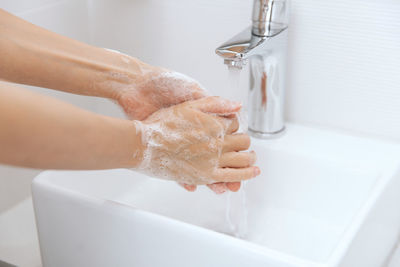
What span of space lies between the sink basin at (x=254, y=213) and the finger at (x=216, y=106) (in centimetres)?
17

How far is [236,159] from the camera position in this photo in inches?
32.0

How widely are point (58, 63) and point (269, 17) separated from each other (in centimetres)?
34

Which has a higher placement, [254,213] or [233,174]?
[233,174]

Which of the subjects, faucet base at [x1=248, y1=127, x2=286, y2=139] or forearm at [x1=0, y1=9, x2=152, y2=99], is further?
faucet base at [x1=248, y1=127, x2=286, y2=139]

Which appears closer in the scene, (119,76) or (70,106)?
(70,106)

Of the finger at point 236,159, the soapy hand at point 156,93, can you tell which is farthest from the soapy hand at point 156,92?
the finger at point 236,159

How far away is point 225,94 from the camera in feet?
3.46

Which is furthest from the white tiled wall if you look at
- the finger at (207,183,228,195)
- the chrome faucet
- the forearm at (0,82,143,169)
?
the forearm at (0,82,143,169)

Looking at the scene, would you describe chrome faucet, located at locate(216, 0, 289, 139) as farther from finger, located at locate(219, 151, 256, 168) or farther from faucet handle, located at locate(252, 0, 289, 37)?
finger, located at locate(219, 151, 256, 168)

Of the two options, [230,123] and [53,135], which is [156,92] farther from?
[53,135]

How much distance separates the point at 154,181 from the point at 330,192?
1.08 feet

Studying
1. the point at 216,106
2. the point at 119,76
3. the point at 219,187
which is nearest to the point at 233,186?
the point at 219,187

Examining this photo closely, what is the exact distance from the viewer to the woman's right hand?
0.74 m

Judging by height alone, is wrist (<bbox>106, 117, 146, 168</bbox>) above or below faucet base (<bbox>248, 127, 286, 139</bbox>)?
above
